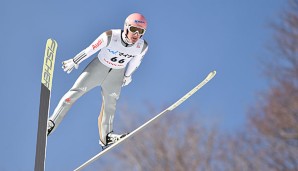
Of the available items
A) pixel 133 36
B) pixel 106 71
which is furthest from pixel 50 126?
pixel 133 36

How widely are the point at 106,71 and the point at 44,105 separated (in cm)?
82

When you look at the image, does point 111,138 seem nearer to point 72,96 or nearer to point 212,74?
point 72,96

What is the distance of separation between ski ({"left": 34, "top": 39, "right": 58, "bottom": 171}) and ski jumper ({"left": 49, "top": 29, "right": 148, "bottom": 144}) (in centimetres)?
31

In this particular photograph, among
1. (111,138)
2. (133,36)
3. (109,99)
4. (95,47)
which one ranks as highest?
(95,47)

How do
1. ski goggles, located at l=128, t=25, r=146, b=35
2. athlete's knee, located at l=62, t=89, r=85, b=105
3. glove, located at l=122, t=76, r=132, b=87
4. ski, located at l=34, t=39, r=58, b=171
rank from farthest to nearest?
glove, located at l=122, t=76, r=132, b=87 < athlete's knee, located at l=62, t=89, r=85, b=105 < ski goggles, located at l=128, t=25, r=146, b=35 < ski, located at l=34, t=39, r=58, b=171

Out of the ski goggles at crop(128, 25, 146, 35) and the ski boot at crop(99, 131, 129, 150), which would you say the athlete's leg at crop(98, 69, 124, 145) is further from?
the ski goggles at crop(128, 25, 146, 35)

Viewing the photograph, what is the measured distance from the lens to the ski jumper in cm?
613

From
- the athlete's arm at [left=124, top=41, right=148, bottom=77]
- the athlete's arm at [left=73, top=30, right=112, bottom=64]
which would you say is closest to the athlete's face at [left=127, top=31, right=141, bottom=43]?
the athlete's arm at [left=73, top=30, right=112, bottom=64]

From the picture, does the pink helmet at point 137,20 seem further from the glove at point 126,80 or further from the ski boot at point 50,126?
the ski boot at point 50,126

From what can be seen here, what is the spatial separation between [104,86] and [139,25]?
874mm

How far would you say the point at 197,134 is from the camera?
757 inches

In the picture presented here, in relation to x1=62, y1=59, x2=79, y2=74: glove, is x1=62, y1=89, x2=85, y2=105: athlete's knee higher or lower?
lower

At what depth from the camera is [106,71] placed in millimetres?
6332

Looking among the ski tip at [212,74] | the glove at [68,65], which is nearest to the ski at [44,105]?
the glove at [68,65]
